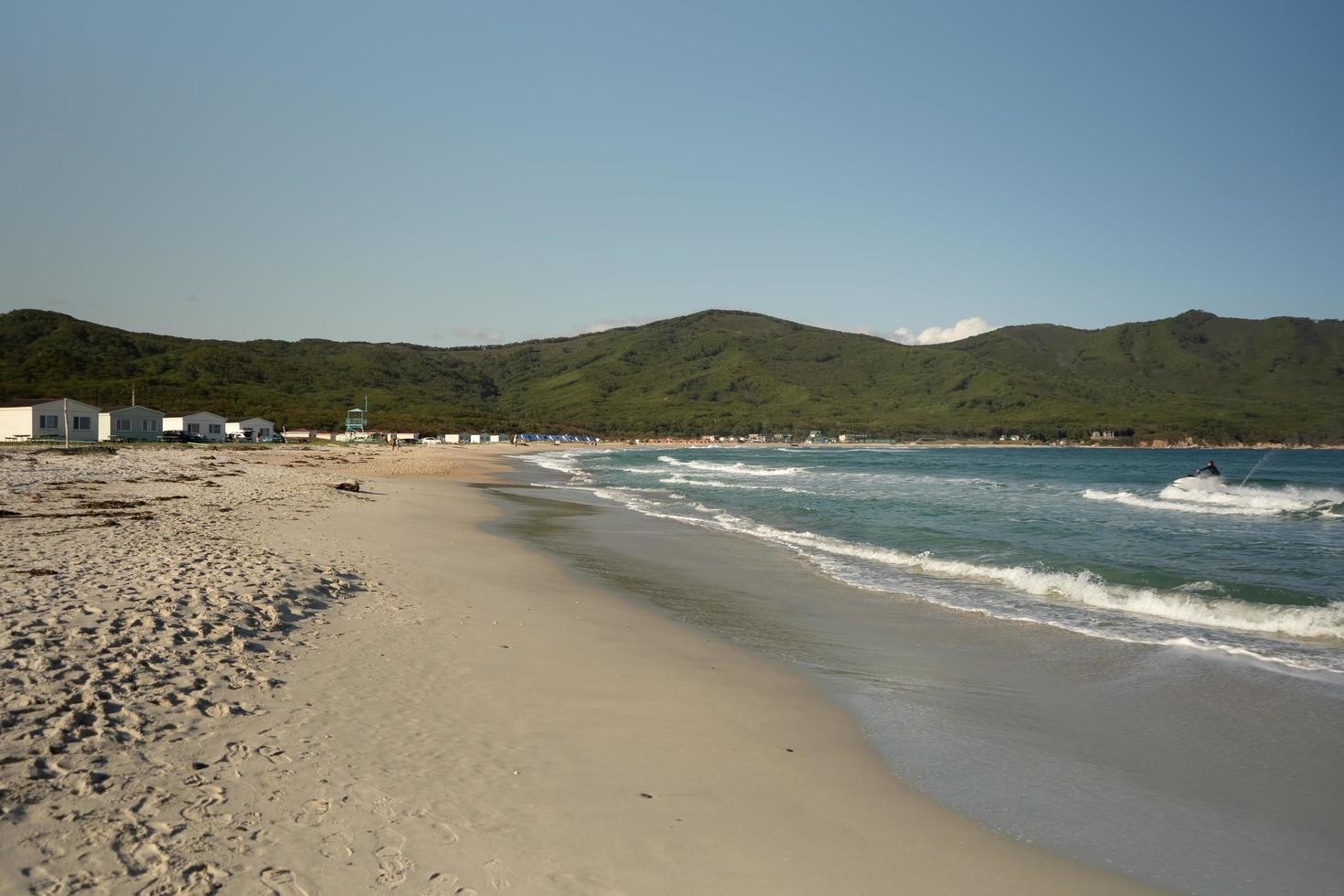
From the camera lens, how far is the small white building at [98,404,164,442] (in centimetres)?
5719

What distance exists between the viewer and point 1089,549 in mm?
17156

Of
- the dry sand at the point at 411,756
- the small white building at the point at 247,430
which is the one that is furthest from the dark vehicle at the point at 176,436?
the dry sand at the point at 411,756

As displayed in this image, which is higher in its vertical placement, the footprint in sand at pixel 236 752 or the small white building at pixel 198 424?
the small white building at pixel 198 424

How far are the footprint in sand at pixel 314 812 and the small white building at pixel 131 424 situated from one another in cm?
6496

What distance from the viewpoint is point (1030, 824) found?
15.7 ft

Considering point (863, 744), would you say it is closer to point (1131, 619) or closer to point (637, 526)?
point (1131, 619)

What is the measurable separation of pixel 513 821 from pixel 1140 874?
3413 millimetres

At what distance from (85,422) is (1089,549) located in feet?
213

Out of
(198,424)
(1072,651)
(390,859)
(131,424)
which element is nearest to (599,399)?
(198,424)

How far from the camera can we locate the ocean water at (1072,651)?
16.2 feet

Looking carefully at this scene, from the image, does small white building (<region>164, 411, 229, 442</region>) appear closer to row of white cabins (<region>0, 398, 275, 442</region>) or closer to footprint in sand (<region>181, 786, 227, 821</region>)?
row of white cabins (<region>0, 398, 275, 442</region>)

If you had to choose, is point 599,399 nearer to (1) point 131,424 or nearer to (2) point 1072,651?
(1) point 131,424

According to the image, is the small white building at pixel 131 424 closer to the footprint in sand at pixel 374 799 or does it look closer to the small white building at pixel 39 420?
the small white building at pixel 39 420

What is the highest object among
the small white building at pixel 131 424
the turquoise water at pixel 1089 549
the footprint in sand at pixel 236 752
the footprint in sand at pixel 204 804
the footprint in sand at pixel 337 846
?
the small white building at pixel 131 424
